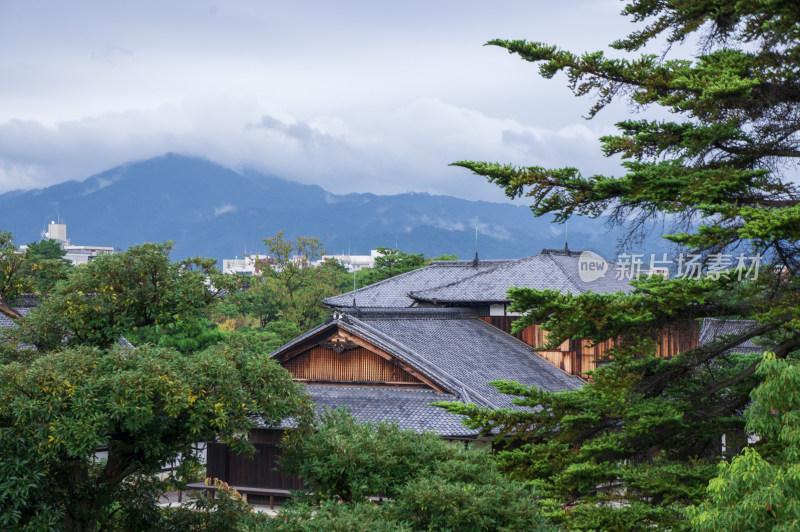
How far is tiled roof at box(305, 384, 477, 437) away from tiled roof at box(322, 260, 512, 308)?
10.1 metres

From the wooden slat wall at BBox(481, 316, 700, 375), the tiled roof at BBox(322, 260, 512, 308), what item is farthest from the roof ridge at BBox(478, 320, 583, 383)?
the tiled roof at BBox(322, 260, 512, 308)

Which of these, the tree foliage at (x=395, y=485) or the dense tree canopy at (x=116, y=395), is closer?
the tree foliage at (x=395, y=485)

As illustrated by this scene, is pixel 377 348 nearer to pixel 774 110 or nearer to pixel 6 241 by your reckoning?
pixel 6 241

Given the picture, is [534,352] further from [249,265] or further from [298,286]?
[249,265]

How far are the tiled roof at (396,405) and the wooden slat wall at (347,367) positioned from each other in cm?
29

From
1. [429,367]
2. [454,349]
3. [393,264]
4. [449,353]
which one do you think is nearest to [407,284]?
[454,349]

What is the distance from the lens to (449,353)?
23109 mm

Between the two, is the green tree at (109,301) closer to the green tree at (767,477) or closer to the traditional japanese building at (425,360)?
the traditional japanese building at (425,360)

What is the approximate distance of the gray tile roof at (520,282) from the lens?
27.0m

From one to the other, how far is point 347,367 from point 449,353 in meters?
3.11

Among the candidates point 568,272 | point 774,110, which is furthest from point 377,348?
point 774,110

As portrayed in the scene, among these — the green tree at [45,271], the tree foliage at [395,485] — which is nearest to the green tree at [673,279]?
the tree foliage at [395,485]

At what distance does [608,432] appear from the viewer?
32.9 ft

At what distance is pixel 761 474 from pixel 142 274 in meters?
8.43
